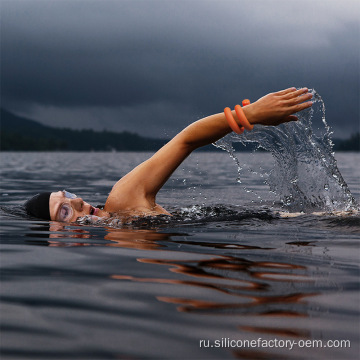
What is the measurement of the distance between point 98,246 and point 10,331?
2.03m

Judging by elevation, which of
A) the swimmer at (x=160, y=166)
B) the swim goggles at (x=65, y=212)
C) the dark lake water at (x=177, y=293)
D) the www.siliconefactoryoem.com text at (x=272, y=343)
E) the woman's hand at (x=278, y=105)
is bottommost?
the www.siliconefactoryoem.com text at (x=272, y=343)

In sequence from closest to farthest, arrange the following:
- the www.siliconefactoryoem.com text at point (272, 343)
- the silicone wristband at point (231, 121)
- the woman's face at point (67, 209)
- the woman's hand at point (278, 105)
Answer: the www.siliconefactoryoem.com text at point (272, 343) < the woman's hand at point (278, 105) < the silicone wristband at point (231, 121) < the woman's face at point (67, 209)

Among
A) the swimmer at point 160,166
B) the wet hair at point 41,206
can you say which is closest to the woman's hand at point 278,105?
the swimmer at point 160,166

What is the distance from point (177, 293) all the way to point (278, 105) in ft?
7.92

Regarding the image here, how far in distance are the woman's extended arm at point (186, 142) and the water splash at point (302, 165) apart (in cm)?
91

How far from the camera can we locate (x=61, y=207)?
241 inches

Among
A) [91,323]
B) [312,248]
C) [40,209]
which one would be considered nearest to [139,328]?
[91,323]

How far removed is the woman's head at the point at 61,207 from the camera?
6098 millimetres

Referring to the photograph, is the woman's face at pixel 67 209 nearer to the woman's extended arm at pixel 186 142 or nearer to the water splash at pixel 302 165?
the woman's extended arm at pixel 186 142

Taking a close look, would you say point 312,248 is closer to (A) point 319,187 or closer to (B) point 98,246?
(B) point 98,246

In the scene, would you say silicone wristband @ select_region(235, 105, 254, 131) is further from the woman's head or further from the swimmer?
the woman's head

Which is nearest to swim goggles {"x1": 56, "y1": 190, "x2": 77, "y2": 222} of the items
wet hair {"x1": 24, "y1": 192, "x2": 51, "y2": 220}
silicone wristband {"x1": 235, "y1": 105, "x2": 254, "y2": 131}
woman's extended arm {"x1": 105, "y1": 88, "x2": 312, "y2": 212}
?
wet hair {"x1": 24, "y1": 192, "x2": 51, "y2": 220}

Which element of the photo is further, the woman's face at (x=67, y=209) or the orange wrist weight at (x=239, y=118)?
the woman's face at (x=67, y=209)

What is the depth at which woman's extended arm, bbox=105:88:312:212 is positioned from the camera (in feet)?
15.8
